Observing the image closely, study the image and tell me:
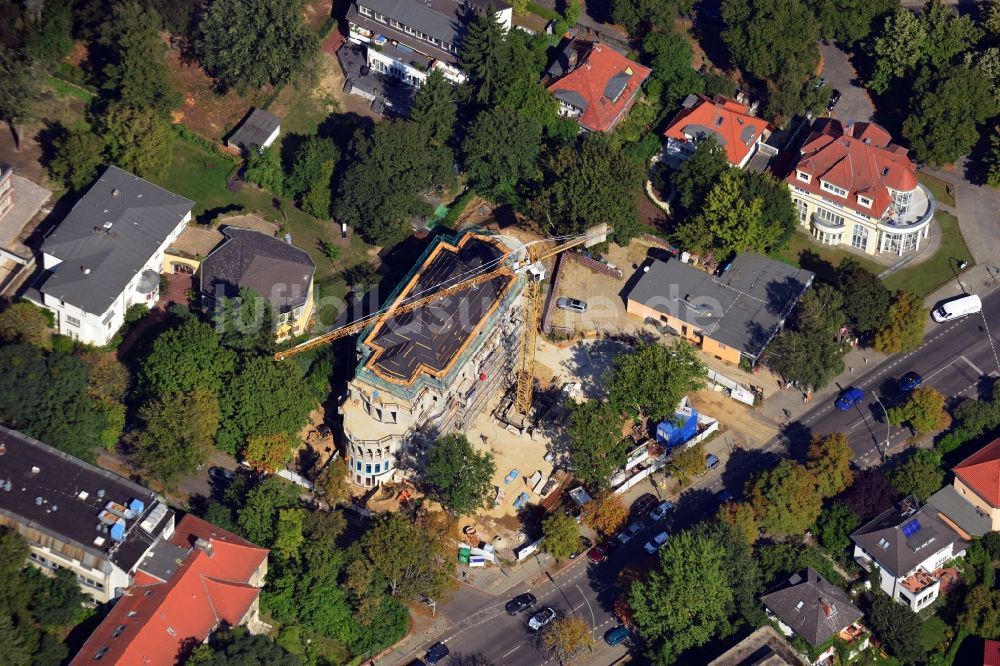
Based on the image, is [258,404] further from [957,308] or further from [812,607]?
[957,308]

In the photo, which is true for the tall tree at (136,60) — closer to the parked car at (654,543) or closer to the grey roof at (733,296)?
the grey roof at (733,296)

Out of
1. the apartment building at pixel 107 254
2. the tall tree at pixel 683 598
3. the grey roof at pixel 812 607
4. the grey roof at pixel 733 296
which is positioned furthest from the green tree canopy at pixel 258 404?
the grey roof at pixel 812 607

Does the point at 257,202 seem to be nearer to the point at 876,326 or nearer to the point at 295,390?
the point at 295,390

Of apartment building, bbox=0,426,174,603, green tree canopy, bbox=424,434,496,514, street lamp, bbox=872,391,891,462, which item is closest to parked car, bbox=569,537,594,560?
green tree canopy, bbox=424,434,496,514

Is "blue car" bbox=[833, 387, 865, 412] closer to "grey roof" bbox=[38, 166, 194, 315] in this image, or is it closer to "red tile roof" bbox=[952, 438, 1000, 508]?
"red tile roof" bbox=[952, 438, 1000, 508]

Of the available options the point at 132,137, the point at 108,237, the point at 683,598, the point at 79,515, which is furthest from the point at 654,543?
the point at 132,137
